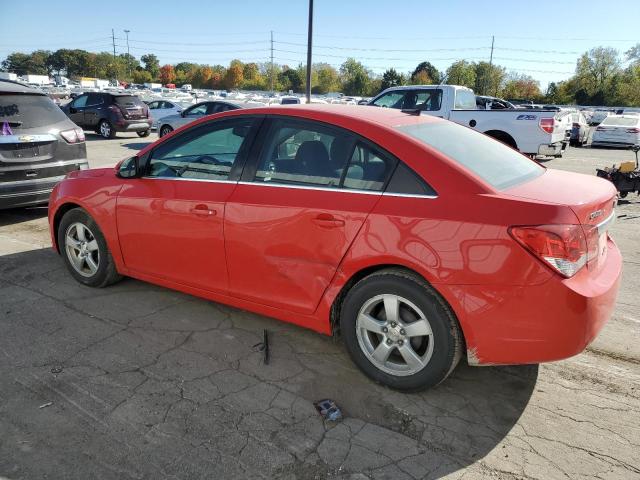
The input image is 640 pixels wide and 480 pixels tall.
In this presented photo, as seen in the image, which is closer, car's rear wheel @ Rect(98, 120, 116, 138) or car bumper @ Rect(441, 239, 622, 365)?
car bumper @ Rect(441, 239, 622, 365)

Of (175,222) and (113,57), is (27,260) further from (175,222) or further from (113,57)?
(113,57)

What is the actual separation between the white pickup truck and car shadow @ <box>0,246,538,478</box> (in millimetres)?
9184

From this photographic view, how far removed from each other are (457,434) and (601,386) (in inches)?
44.3

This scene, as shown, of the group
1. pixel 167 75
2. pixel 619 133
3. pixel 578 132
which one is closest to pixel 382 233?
pixel 619 133

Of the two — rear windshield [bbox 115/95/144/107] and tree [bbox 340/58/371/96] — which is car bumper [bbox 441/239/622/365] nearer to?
rear windshield [bbox 115/95/144/107]

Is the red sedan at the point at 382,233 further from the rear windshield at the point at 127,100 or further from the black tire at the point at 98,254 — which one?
the rear windshield at the point at 127,100

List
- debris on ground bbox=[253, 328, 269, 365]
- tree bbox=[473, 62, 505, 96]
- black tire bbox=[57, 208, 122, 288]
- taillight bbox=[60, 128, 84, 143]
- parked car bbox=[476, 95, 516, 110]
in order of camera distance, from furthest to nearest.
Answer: tree bbox=[473, 62, 505, 96] → parked car bbox=[476, 95, 516, 110] → taillight bbox=[60, 128, 84, 143] → black tire bbox=[57, 208, 122, 288] → debris on ground bbox=[253, 328, 269, 365]

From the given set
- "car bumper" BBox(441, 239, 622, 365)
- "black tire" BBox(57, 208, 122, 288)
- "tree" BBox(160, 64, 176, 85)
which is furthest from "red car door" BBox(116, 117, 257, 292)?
"tree" BBox(160, 64, 176, 85)

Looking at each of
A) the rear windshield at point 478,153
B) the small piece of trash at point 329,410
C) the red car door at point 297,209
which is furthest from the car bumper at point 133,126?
the small piece of trash at point 329,410

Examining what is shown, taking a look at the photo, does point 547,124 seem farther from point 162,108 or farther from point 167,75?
point 167,75

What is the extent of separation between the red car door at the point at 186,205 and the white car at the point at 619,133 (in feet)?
66.7

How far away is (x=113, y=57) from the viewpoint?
123250mm

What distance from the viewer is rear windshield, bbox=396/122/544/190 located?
294cm

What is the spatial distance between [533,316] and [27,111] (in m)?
6.59
